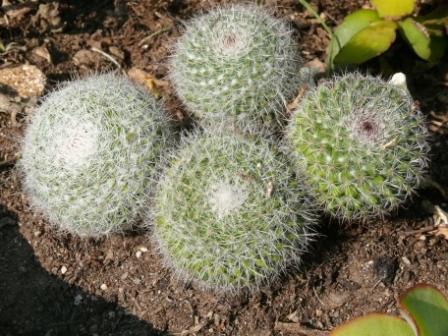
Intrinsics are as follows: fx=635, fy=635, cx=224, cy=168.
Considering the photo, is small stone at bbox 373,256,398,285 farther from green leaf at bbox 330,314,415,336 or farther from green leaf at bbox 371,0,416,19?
green leaf at bbox 371,0,416,19

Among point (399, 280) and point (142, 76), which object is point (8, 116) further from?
point (399, 280)

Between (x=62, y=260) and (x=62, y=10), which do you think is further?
(x=62, y=10)

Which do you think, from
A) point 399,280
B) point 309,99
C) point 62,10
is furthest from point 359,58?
point 62,10

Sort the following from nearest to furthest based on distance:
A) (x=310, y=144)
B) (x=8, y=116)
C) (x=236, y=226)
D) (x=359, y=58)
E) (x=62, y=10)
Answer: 1. (x=236, y=226)
2. (x=310, y=144)
3. (x=359, y=58)
4. (x=8, y=116)
5. (x=62, y=10)

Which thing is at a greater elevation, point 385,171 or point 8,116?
point 385,171

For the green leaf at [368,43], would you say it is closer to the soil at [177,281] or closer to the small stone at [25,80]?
the soil at [177,281]

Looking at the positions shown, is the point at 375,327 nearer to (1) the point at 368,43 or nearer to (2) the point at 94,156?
(2) the point at 94,156

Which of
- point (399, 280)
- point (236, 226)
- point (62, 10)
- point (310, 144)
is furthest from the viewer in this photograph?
point (62, 10)
